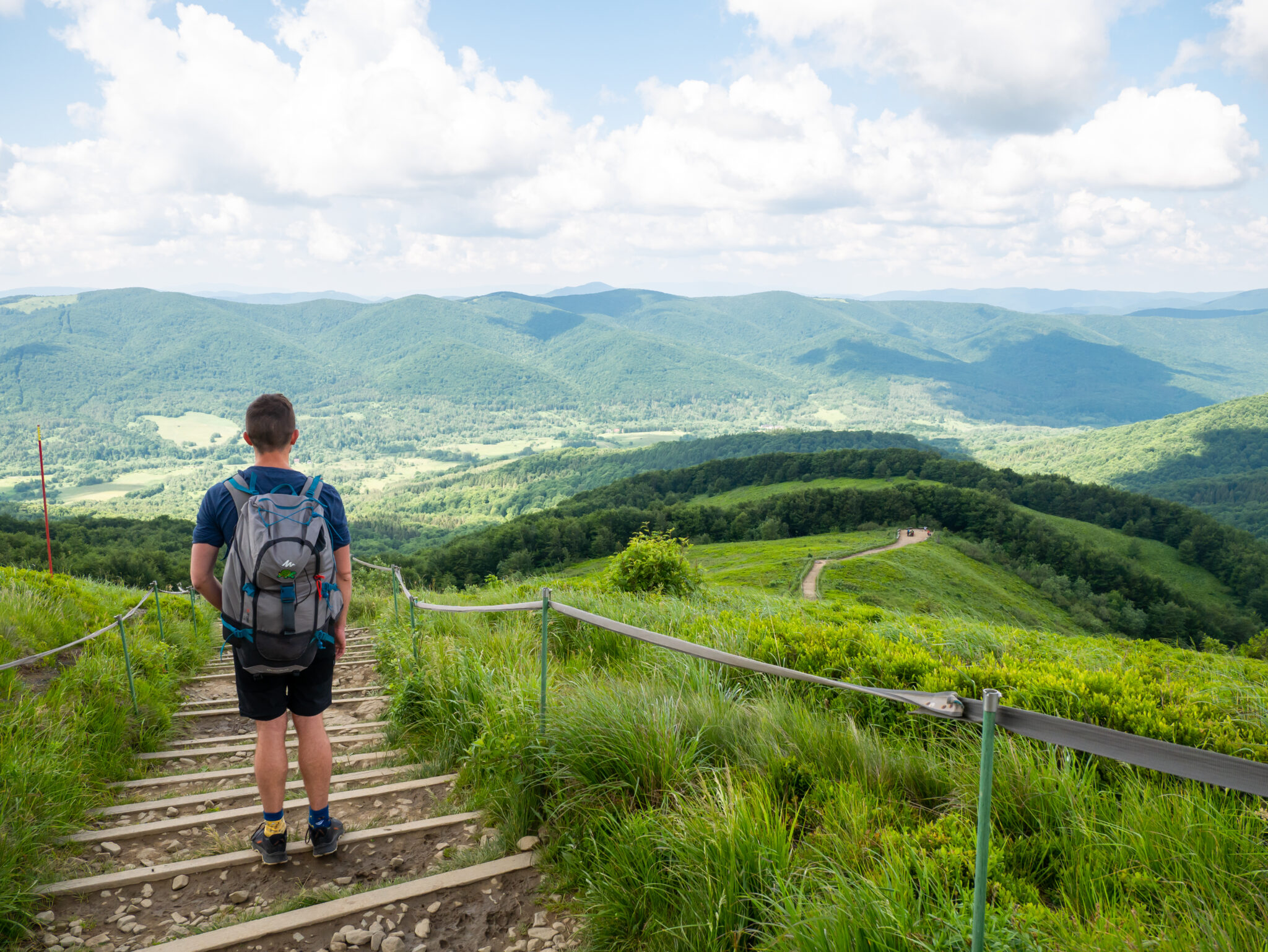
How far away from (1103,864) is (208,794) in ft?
15.7

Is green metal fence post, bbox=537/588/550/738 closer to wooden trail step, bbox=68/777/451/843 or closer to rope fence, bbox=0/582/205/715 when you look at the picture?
wooden trail step, bbox=68/777/451/843

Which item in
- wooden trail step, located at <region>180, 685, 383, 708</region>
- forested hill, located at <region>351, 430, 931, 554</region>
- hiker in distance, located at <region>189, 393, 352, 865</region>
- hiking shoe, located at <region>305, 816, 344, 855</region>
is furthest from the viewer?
forested hill, located at <region>351, 430, 931, 554</region>

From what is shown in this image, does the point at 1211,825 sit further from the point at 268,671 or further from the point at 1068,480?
the point at 1068,480

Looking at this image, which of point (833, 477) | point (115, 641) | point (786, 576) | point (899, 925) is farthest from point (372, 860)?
point (833, 477)

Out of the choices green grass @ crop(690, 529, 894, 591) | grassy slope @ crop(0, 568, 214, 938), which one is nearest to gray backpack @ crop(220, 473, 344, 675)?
grassy slope @ crop(0, 568, 214, 938)

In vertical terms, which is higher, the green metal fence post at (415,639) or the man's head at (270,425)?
the man's head at (270,425)

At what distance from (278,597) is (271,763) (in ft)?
3.30

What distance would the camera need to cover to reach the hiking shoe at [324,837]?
11.5ft

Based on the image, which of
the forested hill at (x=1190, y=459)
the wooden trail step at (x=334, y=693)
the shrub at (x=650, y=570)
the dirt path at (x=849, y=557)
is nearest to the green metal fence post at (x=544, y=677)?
the wooden trail step at (x=334, y=693)

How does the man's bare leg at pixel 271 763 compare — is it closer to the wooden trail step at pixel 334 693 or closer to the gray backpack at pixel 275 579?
the gray backpack at pixel 275 579

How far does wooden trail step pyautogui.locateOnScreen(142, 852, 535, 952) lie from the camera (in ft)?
8.91

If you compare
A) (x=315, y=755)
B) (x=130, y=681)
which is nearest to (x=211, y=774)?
(x=130, y=681)

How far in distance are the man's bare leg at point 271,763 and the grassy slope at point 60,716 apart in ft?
3.05

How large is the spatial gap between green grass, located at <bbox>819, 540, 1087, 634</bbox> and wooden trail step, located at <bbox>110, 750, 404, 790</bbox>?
29.4 meters
